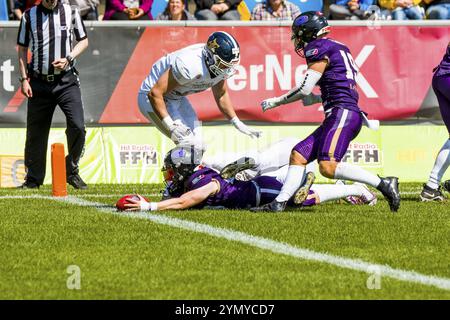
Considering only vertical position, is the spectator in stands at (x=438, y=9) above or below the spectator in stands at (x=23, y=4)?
below

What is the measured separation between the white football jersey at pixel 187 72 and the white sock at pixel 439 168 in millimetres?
2017

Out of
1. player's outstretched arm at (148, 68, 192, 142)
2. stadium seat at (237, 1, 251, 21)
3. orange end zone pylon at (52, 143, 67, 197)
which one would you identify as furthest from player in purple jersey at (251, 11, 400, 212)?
stadium seat at (237, 1, 251, 21)

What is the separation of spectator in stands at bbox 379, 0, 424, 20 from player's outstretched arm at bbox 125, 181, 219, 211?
587 centimetres

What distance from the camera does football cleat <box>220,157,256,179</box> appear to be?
8.34 m

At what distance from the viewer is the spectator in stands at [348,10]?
44.4 feet

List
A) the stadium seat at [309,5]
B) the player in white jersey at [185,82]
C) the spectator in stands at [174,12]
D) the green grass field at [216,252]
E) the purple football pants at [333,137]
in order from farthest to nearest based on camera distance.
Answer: the stadium seat at [309,5] → the spectator in stands at [174,12] → the player in white jersey at [185,82] → the purple football pants at [333,137] → the green grass field at [216,252]

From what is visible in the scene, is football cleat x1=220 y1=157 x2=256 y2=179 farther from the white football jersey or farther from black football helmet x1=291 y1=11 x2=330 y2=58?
black football helmet x1=291 y1=11 x2=330 y2=58

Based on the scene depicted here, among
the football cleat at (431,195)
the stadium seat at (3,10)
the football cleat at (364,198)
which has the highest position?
the stadium seat at (3,10)

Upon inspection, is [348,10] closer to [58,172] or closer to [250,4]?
[250,4]

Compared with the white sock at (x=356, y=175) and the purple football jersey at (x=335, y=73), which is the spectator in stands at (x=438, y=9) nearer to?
the purple football jersey at (x=335, y=73)

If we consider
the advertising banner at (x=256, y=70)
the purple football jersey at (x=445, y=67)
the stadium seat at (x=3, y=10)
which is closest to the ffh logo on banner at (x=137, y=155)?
the advertising banner at (x=256, y=70)

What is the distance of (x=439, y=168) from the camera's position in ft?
31.1

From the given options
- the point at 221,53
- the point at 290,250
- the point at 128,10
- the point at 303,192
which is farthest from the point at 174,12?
the point at 290,250

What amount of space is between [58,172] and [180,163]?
2.03 m
